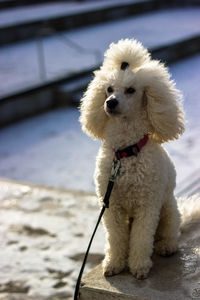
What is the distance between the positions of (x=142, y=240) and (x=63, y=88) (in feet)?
15.2

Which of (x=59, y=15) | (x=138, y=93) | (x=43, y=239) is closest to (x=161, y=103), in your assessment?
(x=138, y=93)

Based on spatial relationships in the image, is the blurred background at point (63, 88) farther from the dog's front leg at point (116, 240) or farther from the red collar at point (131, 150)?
the red collar at point (131, 150)

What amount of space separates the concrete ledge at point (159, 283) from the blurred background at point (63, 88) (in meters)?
0.74

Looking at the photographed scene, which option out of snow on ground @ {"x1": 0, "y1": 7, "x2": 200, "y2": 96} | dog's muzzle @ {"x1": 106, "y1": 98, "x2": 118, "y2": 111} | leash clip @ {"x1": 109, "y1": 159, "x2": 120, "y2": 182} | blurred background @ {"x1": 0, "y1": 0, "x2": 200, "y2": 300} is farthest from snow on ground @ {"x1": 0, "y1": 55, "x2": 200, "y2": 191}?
dog's muzzle @ {"x1": 106, "y1": 98, "x2": 118, "y2": 111}

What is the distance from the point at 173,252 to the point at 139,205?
0.33 meters

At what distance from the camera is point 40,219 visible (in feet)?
11.6

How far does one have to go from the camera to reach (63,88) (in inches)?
253

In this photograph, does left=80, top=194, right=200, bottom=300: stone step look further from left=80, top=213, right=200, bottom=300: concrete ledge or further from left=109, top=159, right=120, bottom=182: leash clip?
left=109, top=159, right=120, bottom=182: leash clip

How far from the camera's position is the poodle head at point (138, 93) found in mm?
1879

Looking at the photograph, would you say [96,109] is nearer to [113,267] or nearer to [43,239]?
[113,267]

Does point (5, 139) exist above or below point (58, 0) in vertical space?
below

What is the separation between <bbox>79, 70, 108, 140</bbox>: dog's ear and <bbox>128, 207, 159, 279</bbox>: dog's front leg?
36 centimetres

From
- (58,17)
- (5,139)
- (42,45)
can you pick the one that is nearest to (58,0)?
(58,17)

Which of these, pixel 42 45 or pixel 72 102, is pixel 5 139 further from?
pixel 42 45
